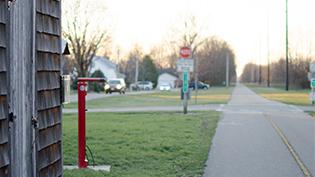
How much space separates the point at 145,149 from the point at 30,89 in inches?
271

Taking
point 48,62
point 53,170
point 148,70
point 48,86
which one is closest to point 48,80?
point 48,86

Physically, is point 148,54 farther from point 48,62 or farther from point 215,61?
point 48,62

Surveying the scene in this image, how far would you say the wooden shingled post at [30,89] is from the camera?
4367 mm

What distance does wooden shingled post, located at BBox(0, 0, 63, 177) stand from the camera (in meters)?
4.37

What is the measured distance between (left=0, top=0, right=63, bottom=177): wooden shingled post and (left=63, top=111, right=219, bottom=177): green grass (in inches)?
100.0

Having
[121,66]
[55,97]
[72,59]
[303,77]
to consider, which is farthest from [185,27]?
[55,97]

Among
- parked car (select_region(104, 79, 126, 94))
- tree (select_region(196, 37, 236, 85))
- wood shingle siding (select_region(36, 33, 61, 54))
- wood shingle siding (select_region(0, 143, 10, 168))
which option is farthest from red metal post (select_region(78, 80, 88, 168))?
tree (select_region(196, 37, 236, 85))

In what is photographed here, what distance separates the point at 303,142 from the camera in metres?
13.4

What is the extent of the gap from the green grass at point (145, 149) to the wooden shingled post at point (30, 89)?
2.54 metres

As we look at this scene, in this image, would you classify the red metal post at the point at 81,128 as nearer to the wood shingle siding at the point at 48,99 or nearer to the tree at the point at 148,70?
the wood shingle siding at the point at 48,99

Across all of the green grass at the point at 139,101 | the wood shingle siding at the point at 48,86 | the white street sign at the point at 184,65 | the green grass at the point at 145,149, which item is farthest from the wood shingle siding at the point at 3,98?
the green grass at the point at 139,101

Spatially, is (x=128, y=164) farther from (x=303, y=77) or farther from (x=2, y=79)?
(x=303, y=77)

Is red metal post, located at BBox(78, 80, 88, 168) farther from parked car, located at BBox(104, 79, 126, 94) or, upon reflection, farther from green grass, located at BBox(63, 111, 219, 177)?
parked car, located at BBox(104, 79, 126, 94)

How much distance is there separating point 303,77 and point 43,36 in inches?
3344
